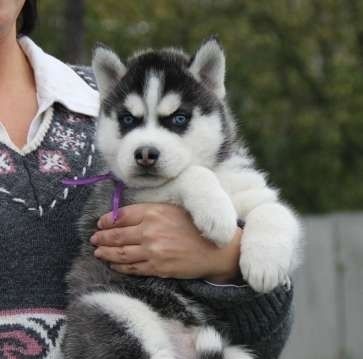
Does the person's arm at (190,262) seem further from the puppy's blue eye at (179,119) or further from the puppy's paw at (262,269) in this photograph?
the puppy's blue eye at (179,119)

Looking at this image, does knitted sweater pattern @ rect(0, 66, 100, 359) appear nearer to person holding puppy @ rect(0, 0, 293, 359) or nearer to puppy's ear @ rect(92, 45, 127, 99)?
person holding puppy @ rect(0, 0, 293, 359)

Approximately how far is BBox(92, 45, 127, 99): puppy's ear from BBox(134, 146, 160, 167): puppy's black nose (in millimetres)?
448

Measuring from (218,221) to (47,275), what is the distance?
0.70 m

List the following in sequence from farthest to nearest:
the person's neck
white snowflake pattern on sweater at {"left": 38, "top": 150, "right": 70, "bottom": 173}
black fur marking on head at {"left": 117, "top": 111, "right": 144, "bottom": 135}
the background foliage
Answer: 1. the background foliage
2. the person's neck
3. white snowflake pattern on sweater at {"left": 38, "top": 150, "right": 70, "bottom": 173}
4. black fur marking on head at {"left": 117, "top": 111, "right": 144, "bottom": 135}

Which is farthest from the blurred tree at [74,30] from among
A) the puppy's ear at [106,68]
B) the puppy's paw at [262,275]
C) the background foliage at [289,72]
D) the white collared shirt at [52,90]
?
the puppy's paw at [262,275]

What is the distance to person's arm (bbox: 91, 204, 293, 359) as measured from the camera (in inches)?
133

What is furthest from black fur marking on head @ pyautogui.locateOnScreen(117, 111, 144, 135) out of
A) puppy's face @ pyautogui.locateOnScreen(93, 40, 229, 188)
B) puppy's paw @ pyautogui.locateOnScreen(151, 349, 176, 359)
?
puppy's paw @ pyautogui.locateOnScreen(151, 349, 176, 359)

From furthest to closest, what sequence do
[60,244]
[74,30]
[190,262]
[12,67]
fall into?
[74,30], [12,67], [60,244], [190,262]

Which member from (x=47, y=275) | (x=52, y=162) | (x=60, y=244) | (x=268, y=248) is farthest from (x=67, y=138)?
(x=268, y=248)

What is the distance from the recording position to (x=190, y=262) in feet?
11.1

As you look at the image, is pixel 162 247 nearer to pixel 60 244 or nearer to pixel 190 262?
pixel 190 262

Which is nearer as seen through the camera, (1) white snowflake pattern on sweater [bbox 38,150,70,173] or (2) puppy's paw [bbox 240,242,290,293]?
(2) puppy's paw [bbox 240,242,290,293]

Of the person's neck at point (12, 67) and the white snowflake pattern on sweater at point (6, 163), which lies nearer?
the white snowflake pattern on sweater at point (6, 163)

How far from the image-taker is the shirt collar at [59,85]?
3797mm
